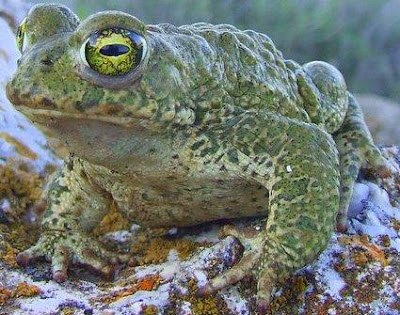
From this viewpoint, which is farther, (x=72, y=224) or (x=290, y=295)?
(x=72, y=224)

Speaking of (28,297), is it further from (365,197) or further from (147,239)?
(365,197)

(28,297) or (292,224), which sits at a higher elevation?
(292,224)

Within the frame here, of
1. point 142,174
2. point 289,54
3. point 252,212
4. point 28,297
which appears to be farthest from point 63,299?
point 289,54

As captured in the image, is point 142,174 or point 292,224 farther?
point 142,174

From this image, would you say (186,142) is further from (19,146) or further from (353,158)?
(19,146)

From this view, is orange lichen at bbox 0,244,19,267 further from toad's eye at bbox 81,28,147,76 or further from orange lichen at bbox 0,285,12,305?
toad's eye at bbox 81,28,147,76

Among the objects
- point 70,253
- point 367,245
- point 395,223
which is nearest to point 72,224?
Answer: point 70,253
